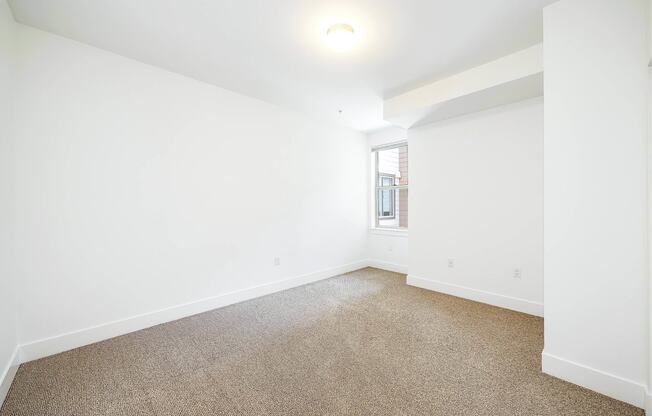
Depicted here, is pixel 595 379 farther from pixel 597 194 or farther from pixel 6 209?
pixel 6 209

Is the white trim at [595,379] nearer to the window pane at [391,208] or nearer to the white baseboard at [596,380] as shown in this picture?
the white baseboard at [596,380]

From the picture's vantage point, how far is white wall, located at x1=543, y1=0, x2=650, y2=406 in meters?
1.68

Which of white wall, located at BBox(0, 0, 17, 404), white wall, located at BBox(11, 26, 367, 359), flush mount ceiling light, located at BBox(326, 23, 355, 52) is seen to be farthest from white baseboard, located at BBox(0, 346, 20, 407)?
flush mount ceiling light, located at BBox(326, 23, 355, 52)

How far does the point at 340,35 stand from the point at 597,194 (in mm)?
2111

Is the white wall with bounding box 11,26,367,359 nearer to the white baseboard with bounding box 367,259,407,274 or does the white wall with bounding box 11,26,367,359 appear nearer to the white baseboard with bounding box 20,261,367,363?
the white baseboard with bounding box 20,261,367,363

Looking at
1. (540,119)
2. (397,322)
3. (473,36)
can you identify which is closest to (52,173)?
(397,322)

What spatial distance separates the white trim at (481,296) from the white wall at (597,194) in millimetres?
1267

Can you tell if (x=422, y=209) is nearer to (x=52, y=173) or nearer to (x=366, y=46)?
(x=366, y=46)

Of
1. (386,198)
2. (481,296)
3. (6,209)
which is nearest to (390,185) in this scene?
(386,198)

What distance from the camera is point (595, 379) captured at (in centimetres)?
181

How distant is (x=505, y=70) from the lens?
2.63 metres

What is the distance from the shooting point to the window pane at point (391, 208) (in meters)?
5.29

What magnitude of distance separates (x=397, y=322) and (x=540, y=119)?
8.71 feet

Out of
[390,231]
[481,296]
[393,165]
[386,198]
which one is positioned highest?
[393,165]
